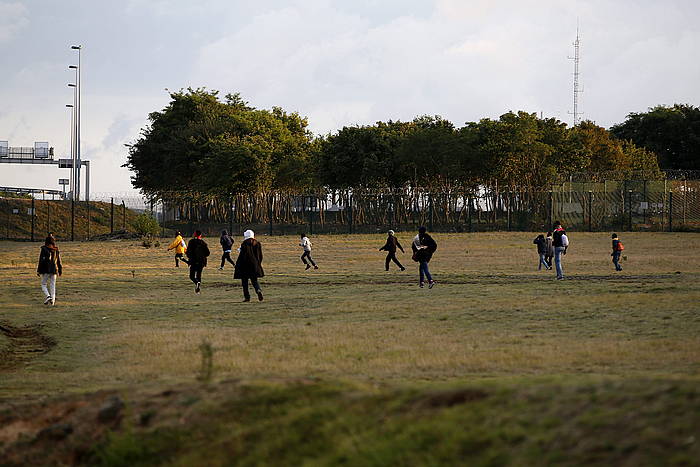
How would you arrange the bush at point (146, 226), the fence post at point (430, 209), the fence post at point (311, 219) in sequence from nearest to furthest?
the bush at point (146, 226)
the fence post at point (430, 209)
the fence post at point (311, 219)

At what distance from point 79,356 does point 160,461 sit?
8648 millimetres

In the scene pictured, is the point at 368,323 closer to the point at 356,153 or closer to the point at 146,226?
the point at 146,226

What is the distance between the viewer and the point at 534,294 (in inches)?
1029

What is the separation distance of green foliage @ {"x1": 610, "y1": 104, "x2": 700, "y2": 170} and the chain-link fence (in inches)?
1482

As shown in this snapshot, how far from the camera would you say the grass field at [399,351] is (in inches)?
312

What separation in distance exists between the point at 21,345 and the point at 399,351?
25.5 feet

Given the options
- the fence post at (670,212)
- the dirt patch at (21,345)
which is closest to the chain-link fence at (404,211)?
the fence post at (670,212)

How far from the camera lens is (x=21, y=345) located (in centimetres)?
1914

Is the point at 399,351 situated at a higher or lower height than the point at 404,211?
lower

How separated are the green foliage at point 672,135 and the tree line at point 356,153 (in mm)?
12691

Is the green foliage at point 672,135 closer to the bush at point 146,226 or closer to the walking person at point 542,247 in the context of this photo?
the bush at point 146,226

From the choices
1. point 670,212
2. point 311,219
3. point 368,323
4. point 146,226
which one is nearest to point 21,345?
point 368,323

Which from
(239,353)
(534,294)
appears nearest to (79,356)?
(239,353)

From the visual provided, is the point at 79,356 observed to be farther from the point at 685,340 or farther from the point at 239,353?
the point at 685,340
